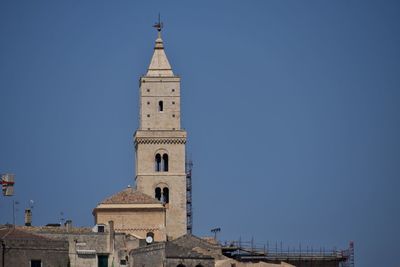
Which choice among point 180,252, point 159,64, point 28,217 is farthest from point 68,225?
point 159,64

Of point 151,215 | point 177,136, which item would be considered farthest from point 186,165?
point 151,215

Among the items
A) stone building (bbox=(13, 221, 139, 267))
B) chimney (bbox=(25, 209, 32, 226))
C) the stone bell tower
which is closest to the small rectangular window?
stone building (bbox=(13, 221, 139, 267))

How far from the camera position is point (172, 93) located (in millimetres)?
119562

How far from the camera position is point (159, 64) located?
12144cm

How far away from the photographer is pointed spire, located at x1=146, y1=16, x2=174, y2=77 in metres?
121

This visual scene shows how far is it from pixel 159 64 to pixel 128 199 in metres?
15.8

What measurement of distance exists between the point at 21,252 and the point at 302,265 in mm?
24579

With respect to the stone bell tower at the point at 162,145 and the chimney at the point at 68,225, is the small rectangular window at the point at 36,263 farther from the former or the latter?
the stone bell tower at the point at 162,145

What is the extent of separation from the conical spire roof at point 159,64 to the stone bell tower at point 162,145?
0.12m

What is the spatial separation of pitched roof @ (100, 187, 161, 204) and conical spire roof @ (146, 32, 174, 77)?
13.7 metres

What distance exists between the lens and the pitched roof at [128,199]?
109000 mm

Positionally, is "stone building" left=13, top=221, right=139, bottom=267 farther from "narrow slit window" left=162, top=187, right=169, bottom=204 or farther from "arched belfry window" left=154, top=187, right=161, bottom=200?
"narrow slit window" left=162, top=187, right=169, bottom=204

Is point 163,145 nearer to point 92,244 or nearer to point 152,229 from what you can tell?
point 152,229

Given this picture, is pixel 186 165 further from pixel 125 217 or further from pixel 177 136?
pixel 125 217
